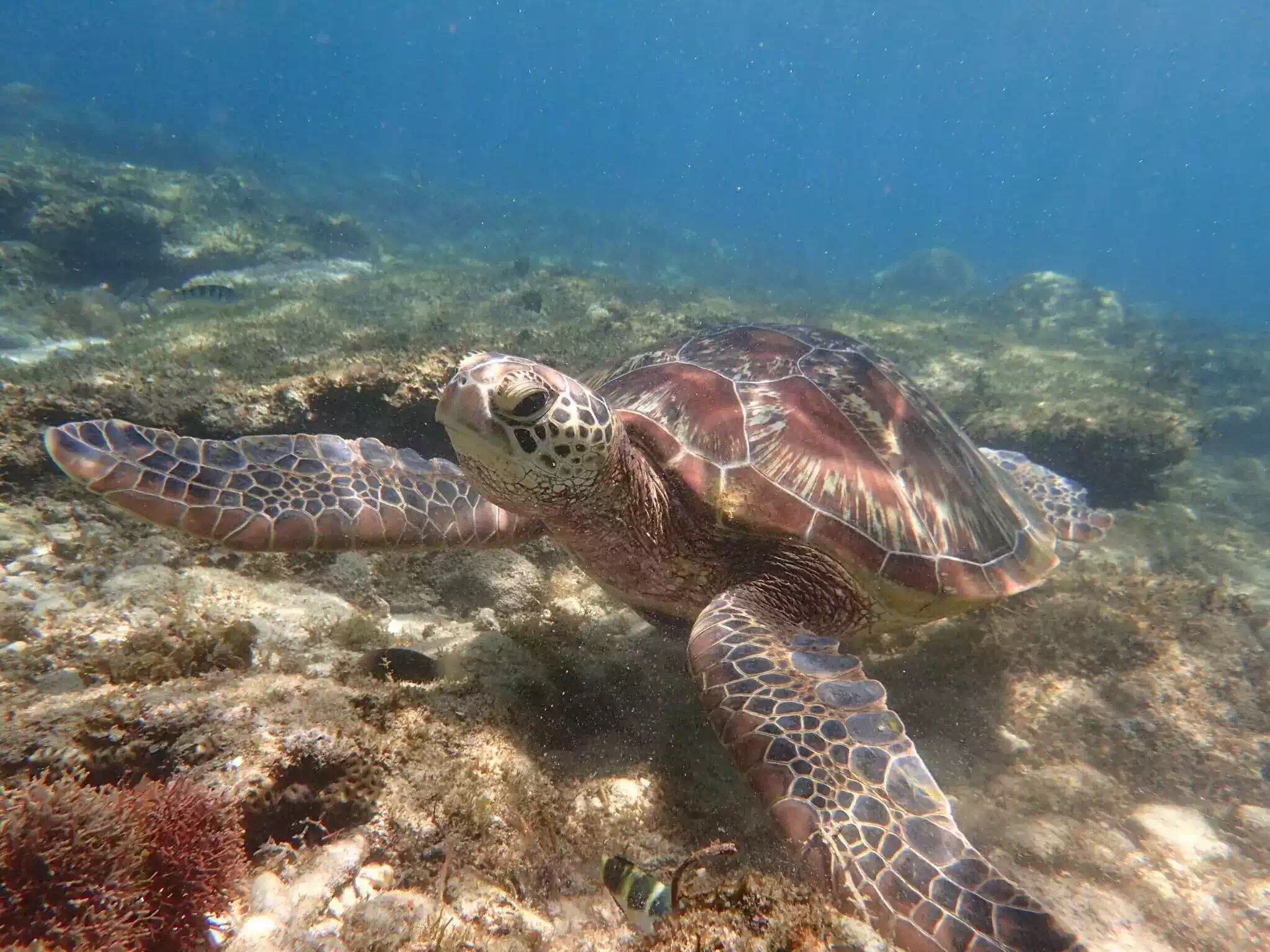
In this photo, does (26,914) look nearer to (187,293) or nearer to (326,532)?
(326,532)

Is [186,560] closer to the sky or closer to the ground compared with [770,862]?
closer to the ground

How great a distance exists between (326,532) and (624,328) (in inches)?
258

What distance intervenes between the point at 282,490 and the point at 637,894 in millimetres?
2624

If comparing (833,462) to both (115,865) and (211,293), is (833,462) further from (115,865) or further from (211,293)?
(211,293)

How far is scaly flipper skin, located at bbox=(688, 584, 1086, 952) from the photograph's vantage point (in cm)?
168

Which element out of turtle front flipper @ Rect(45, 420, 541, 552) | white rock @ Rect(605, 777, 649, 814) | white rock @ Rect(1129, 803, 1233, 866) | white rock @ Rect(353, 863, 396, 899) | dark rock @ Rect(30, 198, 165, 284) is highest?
turtle front flipper @ Rect(45, 420, 541, 552)

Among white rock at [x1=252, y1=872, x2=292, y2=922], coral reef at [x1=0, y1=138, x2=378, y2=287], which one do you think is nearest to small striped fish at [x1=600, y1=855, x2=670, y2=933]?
white rock at [x1=252, y1=872, x2=292, y2=922]

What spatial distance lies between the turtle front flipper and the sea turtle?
12mm

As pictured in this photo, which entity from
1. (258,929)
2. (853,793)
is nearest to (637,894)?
(853,793)

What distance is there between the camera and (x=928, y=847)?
6.06 feet

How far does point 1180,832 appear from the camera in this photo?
285cm

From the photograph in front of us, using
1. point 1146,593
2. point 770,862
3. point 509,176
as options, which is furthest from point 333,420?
point 509,176

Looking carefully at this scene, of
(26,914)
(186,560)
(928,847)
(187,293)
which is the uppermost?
(928,847)

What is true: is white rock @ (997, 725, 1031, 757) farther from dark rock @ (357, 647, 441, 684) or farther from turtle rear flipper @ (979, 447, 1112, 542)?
dark rock @ (357, 647, 441, 684)
